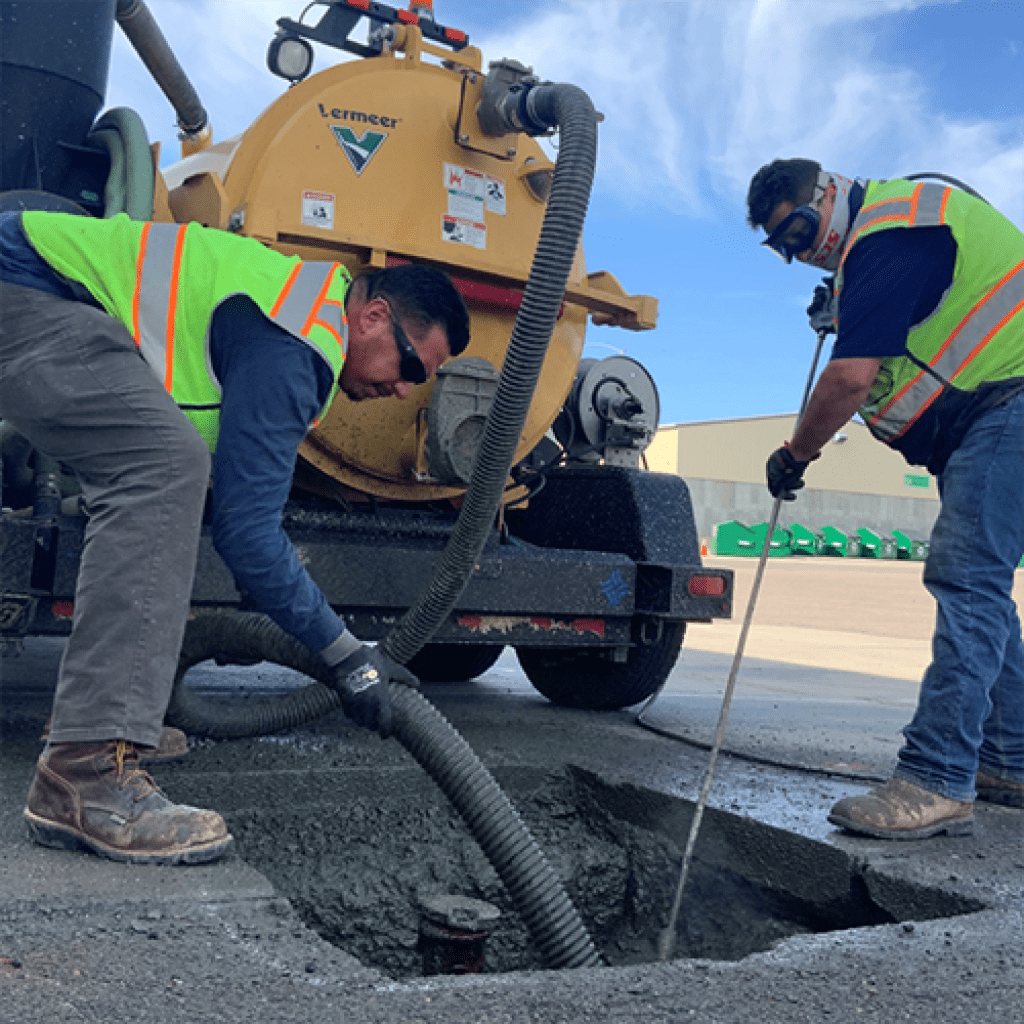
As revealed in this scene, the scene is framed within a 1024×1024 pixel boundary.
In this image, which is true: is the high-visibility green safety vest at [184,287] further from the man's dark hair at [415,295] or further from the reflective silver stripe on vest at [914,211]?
the reflective silver stripe on vest at [914,211]

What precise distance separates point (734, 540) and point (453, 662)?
2698 centimetres

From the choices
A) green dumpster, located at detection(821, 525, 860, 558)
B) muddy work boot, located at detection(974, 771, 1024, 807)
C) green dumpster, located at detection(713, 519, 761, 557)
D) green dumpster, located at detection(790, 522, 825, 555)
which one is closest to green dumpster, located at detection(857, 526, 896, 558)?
green dumpster, located at detection(821, 525, 860, 558)

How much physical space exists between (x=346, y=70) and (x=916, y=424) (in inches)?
81.2

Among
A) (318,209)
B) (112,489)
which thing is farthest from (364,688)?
(318,209)

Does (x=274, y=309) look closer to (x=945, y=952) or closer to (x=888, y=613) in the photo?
(x=945, y=952)

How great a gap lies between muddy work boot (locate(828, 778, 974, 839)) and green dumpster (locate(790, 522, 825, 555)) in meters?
30.7

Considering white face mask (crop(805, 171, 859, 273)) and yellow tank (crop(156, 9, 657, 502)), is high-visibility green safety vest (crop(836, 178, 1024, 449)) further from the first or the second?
yellow tank (crop(156, 9, 657, 502))

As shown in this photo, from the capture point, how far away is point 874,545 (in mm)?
35469

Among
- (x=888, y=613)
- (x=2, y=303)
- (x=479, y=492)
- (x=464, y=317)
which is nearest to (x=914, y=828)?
(x=479, y=492)

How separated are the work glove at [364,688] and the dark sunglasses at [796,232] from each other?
163cm

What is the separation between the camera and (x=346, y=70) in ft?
11.4

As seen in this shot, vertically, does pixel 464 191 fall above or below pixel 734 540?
above

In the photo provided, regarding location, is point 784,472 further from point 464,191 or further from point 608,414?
point 464,191

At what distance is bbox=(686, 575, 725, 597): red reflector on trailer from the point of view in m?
3.93
